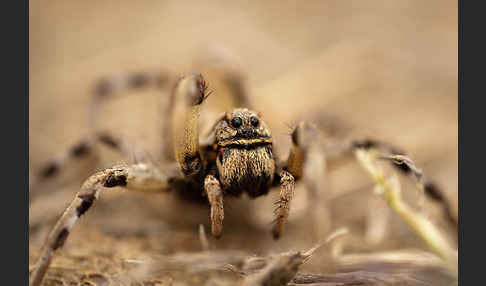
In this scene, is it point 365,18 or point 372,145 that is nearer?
point 372,145

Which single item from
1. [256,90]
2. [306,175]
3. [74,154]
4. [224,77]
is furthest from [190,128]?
[256,90]

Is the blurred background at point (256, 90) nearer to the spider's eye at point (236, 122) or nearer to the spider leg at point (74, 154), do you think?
the spider leg at point (74, 154)

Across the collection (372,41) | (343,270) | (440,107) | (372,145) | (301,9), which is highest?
(301,9)

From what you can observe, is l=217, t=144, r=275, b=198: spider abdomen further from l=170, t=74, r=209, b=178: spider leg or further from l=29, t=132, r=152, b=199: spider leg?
l=29, t=132, r=152, b=199: spider leg

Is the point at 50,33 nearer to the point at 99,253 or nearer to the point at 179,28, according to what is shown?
the point at 179,28

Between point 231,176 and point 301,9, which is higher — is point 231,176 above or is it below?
below

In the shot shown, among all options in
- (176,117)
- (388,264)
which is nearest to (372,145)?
(388,264)

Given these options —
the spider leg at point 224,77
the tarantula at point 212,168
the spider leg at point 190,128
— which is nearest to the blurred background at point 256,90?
the spider leg at point 224,77
